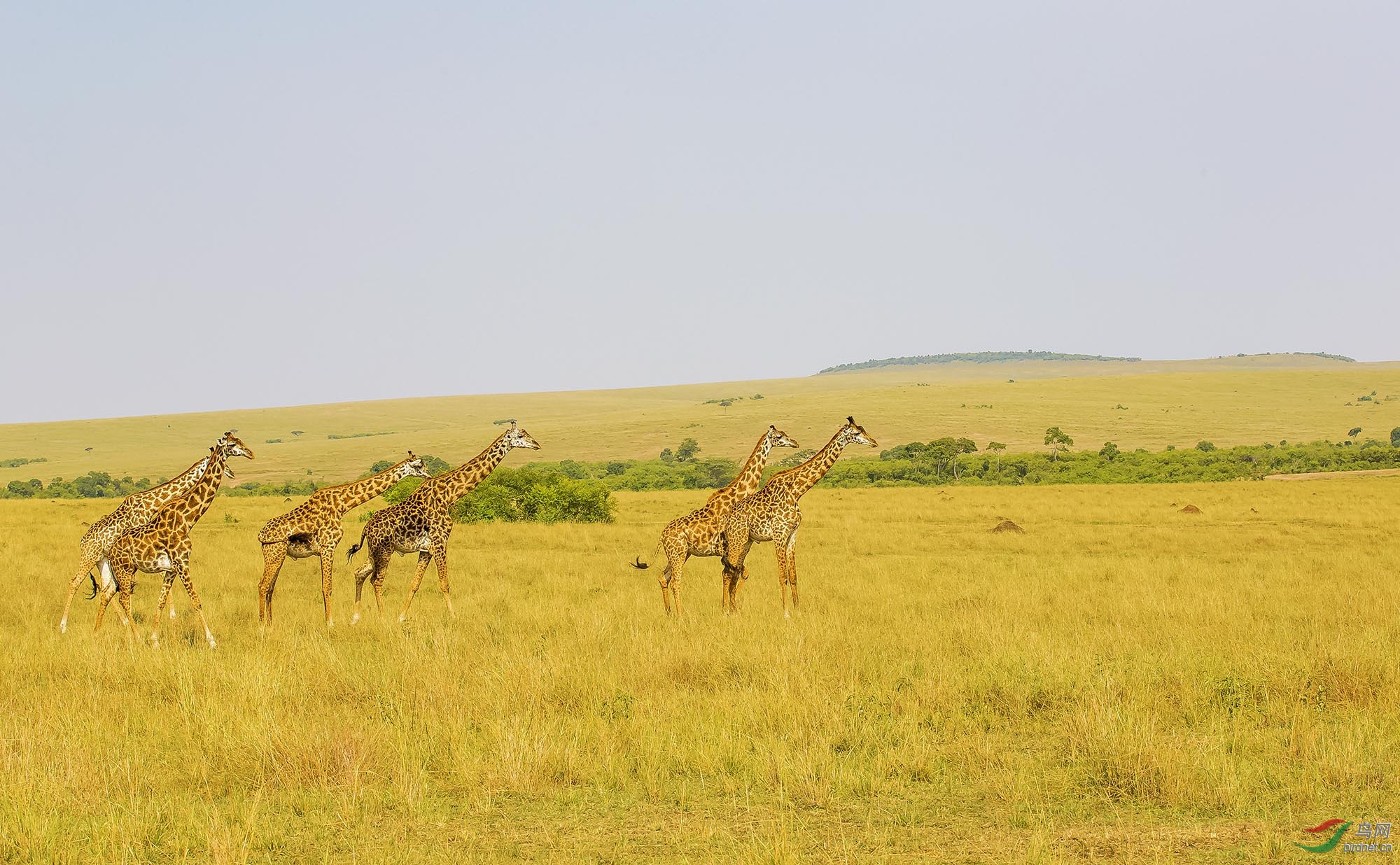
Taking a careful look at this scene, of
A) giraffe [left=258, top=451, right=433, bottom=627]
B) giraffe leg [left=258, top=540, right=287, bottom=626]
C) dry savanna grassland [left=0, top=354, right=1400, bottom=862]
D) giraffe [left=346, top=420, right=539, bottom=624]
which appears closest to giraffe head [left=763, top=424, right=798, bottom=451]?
dry savanna grassland [left=0, top=354, right=1400, bottom=862]

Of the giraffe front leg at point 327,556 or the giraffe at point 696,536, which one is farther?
the giraffe at point 696,536

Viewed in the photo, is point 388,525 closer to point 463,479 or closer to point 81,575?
point 463,479

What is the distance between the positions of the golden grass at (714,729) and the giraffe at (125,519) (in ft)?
2.37

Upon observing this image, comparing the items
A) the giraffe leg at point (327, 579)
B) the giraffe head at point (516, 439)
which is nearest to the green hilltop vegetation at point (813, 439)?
the giraffe head at point (516, 439)

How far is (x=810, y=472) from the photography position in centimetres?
1475

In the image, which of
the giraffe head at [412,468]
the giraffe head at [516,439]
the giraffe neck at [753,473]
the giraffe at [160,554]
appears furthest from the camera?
the giraffe head at [516,439]

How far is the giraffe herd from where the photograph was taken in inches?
496

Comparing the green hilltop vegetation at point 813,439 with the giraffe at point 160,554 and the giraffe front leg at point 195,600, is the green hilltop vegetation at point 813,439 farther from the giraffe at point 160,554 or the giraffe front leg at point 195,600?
the giraffe front leg at point 195,600

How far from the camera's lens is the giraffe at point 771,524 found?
1404cm

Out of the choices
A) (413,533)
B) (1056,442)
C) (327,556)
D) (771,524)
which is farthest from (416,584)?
(1056,442)

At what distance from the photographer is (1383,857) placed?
18.3ft

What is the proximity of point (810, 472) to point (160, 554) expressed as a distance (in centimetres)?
783

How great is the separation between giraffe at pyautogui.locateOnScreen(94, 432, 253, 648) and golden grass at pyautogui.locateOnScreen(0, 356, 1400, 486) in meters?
88.2

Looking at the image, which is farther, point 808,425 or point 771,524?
point 808,425
